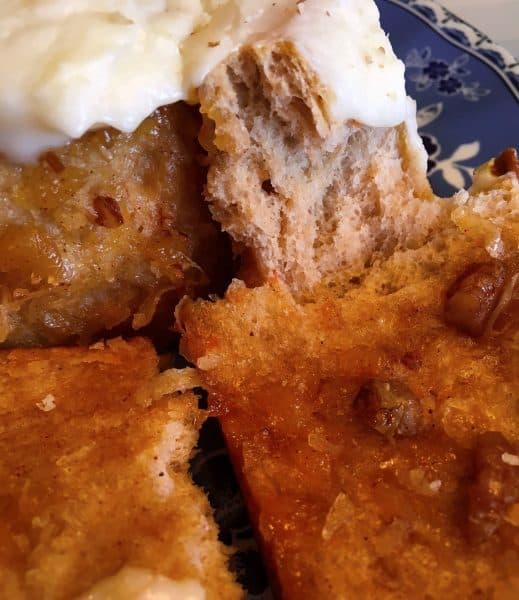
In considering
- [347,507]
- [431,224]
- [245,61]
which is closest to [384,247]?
[431,224]

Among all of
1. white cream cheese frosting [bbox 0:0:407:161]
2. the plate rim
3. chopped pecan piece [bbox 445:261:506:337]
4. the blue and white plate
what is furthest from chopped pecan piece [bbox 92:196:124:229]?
the plate rim

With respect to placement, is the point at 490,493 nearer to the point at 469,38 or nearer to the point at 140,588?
the point at 140,588

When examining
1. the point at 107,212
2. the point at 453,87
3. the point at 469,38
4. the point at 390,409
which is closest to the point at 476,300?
the point at 390,409

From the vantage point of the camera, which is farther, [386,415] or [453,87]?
[453,87]

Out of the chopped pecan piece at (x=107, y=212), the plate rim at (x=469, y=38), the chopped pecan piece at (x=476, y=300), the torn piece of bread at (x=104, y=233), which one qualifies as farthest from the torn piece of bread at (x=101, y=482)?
the plate rim at (x=469, y=38)

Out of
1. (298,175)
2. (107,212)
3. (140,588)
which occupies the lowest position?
(140,588)

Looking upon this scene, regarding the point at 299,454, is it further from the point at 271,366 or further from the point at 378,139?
the point at 378,139
